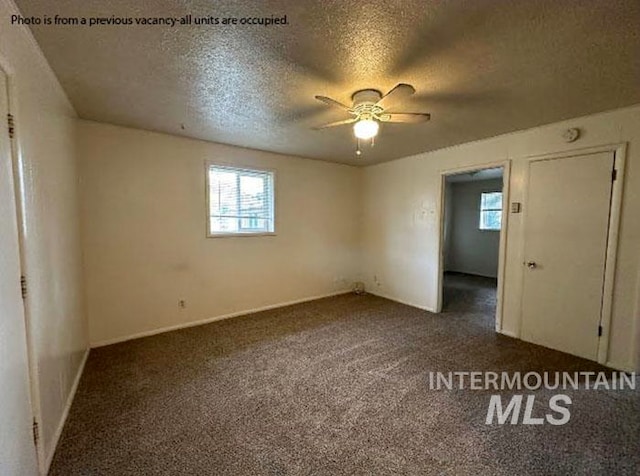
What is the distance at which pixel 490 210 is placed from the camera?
7.10m

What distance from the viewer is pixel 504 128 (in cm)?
326

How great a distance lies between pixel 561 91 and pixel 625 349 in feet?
7.77

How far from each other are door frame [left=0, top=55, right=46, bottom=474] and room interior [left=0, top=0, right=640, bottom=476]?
0.02 meters

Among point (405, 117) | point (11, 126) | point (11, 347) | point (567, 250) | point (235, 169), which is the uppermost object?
point (405, 117)

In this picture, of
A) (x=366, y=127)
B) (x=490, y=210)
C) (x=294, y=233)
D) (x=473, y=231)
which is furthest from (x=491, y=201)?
(x=366, y=127)

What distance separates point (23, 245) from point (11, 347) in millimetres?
500

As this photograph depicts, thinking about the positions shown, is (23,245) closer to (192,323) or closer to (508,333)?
(192,323)

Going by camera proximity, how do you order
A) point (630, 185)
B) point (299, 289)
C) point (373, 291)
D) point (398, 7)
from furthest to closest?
point (373, 291) → point (299, 289) → point (630, 185) → point (398, 7)

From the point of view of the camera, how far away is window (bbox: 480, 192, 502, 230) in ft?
22.8

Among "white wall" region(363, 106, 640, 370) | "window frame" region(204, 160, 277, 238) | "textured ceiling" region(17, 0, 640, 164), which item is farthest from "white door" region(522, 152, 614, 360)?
"window frame" region(204, 160, 277, 238)

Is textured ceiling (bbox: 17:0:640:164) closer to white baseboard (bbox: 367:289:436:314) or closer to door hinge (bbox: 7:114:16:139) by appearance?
door hinge (bbox: 7:114:16:139)

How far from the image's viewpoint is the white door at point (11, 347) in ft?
3.81

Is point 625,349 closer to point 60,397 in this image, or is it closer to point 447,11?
point 447,11

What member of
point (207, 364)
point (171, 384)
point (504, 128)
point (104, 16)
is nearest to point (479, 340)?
point (504, 128)
